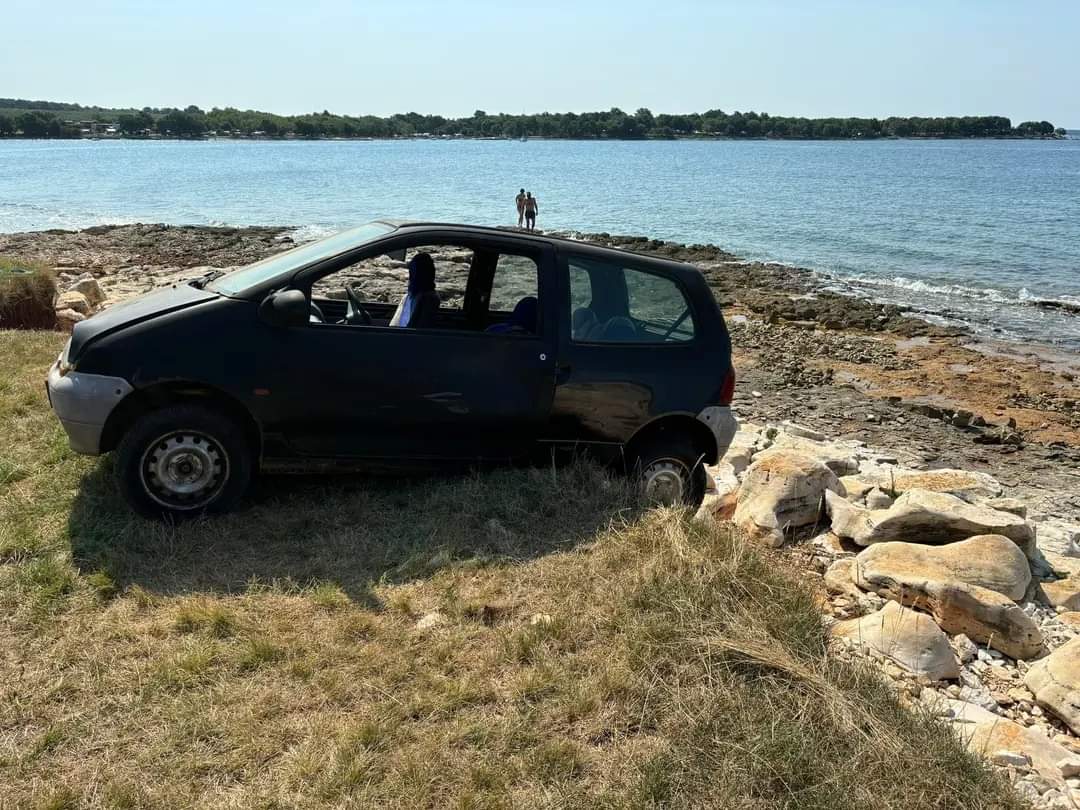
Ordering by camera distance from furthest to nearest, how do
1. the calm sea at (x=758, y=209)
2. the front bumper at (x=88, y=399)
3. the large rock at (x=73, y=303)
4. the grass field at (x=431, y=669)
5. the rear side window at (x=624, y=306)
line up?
1. the calm sea at (x=758, y=209)
2. the large rock at (x=73, y=303)
3. the rear side window at (x=624, y=306)
4. the front bumper at (x=88, y=399)
5. the grass field at (x=431, y=669)

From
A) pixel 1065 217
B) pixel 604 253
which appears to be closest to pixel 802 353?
pixel 604 253

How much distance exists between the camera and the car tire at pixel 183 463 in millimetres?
5129

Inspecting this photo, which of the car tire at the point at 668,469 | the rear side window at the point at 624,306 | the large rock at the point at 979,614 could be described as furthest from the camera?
the car tire at the point at 668,469

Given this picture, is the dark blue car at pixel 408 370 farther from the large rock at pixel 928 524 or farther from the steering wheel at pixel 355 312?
the large rock at pixel 928 524

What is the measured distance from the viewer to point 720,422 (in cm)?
605

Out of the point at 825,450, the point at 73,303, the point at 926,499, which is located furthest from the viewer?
the point at 73,303

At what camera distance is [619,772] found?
3.29 meters

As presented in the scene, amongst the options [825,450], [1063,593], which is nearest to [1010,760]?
[1063,593]

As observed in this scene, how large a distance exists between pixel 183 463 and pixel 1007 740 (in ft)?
14.6

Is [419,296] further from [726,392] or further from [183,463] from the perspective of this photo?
[726,392]

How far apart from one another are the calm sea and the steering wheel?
16.9 meters

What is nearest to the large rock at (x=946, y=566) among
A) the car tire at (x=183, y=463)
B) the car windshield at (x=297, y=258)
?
the car windshield at (x=297, y=258)

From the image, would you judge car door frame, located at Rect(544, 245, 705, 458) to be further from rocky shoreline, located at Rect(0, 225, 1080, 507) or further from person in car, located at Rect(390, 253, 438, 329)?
rocky shoreline, located at Rect(0, 225, 1080, 507)

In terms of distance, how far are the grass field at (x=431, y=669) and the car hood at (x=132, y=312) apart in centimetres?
99
